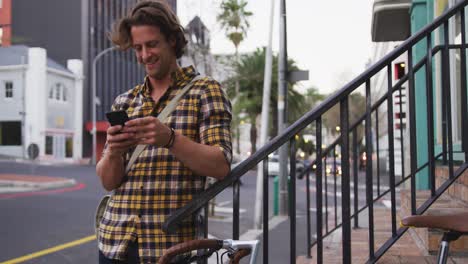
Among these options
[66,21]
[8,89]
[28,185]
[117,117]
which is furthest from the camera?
[28,185]

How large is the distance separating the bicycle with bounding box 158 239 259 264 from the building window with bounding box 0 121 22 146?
490cm

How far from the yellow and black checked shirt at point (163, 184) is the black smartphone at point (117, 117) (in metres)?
0.28

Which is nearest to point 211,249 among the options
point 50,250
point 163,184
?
point 163,184

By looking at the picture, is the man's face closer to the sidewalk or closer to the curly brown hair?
the curly brown hair

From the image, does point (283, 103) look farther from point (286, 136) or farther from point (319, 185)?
point (286, 136)

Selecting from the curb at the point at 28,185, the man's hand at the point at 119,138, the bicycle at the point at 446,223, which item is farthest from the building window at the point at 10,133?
the curb at the point at 28,185

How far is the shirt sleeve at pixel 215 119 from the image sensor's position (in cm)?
177

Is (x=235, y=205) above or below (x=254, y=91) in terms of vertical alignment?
below

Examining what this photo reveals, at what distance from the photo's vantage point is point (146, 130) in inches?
61.4

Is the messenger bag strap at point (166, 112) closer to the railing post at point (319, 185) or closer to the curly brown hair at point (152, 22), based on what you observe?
the curly brown hair at point (152, 22)

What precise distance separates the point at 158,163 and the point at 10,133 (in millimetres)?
5522

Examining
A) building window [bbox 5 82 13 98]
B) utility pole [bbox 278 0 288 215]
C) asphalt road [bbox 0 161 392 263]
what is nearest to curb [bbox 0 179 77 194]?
asphalt road [bbox 0 161 392 263]

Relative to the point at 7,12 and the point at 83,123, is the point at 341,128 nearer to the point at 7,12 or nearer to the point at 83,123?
the point at 7,12

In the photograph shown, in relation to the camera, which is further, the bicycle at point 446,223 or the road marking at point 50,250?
the road marking at point 50,250
